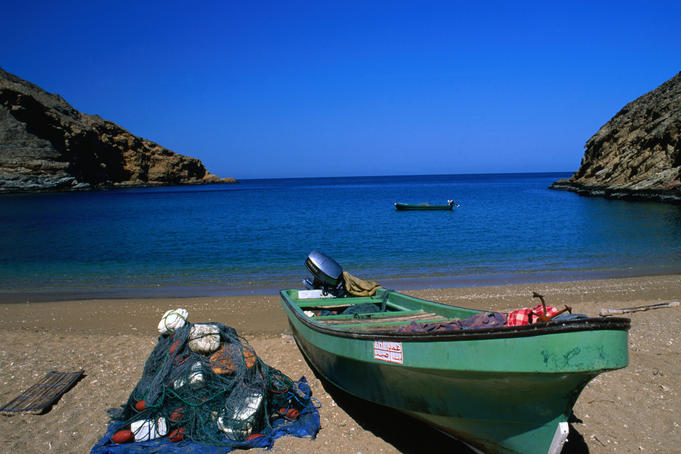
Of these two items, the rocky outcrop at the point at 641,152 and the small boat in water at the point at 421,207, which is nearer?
the rocky outcrop at the point at 641,152

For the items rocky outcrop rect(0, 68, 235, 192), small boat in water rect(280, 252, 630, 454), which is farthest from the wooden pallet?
rocky outcrop rect(0, 68, 235, 192)

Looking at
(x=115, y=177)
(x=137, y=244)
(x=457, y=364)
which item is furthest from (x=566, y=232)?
(x=115, y=177)

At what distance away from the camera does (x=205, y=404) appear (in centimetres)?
563

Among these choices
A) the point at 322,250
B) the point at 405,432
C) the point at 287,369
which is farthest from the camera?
the point at 322,250

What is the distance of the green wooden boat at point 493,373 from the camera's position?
389 centimetres

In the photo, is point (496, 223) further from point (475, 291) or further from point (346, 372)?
point (346, 372)

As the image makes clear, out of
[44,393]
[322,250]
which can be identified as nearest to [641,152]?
[322,250]

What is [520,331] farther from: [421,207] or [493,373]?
[421,207]

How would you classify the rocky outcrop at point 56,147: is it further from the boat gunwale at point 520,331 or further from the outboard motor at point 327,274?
the boat gunwale at point 520,331

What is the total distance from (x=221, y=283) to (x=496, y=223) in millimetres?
26340

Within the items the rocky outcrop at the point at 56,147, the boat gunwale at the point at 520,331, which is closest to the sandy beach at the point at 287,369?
the boat gunwale at the point at 520,331

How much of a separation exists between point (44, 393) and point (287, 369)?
11.7ft

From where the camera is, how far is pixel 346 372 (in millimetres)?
5871

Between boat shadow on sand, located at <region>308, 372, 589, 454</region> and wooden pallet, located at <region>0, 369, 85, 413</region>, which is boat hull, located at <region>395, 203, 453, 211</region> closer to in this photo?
boat shadow on sand, located at <region>308, 372, 589, 454</region>
